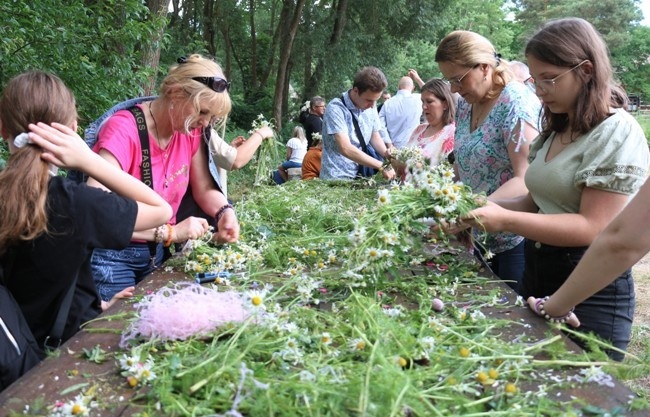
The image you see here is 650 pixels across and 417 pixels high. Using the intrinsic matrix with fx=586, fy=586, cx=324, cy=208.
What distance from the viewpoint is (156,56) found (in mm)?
7441

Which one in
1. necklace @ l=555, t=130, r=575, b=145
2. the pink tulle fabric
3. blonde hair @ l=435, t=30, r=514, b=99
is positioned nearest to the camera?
the pink tulle fabric

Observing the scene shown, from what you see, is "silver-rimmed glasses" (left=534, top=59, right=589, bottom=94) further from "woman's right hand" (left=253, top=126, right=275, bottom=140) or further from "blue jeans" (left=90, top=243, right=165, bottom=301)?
"woman's right hand" (left=253, top=126, right=275, bottom=140)

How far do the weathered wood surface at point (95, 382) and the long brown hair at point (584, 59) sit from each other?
87 cm

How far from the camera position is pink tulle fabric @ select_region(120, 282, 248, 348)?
176 cm

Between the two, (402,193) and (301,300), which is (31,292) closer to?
(301,300)

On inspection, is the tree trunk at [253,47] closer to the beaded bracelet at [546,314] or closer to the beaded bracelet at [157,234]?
the beaded bracelet at [157,234]

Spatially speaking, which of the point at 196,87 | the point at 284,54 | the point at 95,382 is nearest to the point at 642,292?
the point at 196,87

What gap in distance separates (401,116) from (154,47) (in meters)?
3.06

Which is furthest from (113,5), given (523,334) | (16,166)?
(523,334)

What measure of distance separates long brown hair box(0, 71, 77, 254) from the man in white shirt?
5.32m

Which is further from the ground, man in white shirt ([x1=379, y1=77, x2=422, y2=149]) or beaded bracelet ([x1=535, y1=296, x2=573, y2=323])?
man in white shirt ([x1=379, y1=77, x2=422, y2=149])

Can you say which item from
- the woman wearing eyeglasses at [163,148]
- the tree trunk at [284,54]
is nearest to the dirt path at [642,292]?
the woman wearing eyeglasses at [163,148]

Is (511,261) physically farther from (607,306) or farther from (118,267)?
(118,267)

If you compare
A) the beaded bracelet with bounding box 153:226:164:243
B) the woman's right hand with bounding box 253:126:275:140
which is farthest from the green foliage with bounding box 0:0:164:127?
the beaded bracelet with bounding box 153:226:164:243
